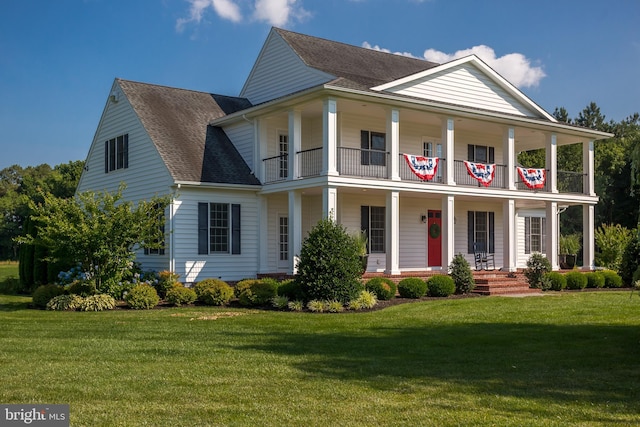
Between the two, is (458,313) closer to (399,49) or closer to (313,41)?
(313,41)

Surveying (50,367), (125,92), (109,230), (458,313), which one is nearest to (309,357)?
(50,367)

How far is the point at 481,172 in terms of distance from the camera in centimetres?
2380

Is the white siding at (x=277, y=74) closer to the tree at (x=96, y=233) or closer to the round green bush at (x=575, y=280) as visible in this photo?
the tree at (x=96, y=233)

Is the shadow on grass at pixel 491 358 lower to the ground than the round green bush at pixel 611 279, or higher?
lower

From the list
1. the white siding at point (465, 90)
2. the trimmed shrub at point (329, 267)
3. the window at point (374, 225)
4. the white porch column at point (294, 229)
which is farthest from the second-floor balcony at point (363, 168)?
the trimmed shrub at point (329, 267)

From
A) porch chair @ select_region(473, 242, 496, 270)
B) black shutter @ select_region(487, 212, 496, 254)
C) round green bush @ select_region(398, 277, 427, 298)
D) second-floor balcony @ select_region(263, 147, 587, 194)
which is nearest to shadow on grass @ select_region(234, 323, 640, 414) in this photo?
round green bush @ select_region(398, 277, 427, 298)

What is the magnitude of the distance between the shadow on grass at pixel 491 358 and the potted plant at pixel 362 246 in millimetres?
4452

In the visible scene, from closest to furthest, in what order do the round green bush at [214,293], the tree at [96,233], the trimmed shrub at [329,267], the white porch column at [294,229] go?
the trimmed shrub at [329,267] < the tree at [96,233] < the round green bush at [214,293] < the white porch column at [294,229]

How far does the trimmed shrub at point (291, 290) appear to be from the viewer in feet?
56.2

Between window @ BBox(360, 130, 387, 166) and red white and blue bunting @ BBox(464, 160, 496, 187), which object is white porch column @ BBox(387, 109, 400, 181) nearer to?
window @ BBox(360, 130, 387, 166)

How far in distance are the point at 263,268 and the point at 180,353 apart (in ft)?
40.0

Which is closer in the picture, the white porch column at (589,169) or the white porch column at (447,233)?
the white porch column at (447,233)

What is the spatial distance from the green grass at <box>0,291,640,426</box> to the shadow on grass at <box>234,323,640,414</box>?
3cm

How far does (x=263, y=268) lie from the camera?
22625mm
